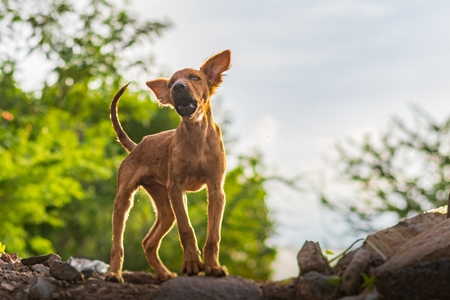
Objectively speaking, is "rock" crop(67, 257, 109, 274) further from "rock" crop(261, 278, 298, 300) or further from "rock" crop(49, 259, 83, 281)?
"rock" crop(261, 278, 298, 300)

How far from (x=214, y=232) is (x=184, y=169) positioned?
2.32 feet

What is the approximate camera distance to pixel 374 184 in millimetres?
28734

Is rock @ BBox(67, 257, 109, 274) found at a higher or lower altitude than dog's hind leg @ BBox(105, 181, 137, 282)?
lower

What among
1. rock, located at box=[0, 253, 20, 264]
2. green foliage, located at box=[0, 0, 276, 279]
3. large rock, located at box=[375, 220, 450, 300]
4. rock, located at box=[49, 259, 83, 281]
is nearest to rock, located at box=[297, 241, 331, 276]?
large rock, located at box=[375, 220, 450, 300]

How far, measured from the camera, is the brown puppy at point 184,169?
7023 mm

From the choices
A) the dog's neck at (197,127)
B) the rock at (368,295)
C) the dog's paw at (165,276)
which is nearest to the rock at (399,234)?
the rock at (368,295)

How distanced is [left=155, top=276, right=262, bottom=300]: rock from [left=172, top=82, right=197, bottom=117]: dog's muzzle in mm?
1567

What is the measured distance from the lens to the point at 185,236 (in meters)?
7.07

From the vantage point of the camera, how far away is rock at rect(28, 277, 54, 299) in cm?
715

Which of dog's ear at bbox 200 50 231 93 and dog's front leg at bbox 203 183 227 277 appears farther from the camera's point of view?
dog's ear at bbox 200 50 231 93

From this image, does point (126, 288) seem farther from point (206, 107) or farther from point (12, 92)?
point (12, 92)

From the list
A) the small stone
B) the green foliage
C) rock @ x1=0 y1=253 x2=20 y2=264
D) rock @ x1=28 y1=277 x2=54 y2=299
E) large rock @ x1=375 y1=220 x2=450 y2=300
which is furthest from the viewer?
the green foliage

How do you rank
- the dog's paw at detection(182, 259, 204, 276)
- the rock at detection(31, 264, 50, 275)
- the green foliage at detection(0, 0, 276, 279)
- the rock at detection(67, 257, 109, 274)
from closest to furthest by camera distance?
the dog's paw at detection(182, 259, 204, 276) → the rock at detection(67, 257, 109, 274) → the rock at detection(31, 264, 50, 275) → the green foliage at detection(0, 0, 276, 279)

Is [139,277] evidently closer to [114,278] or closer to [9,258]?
[114,278]
